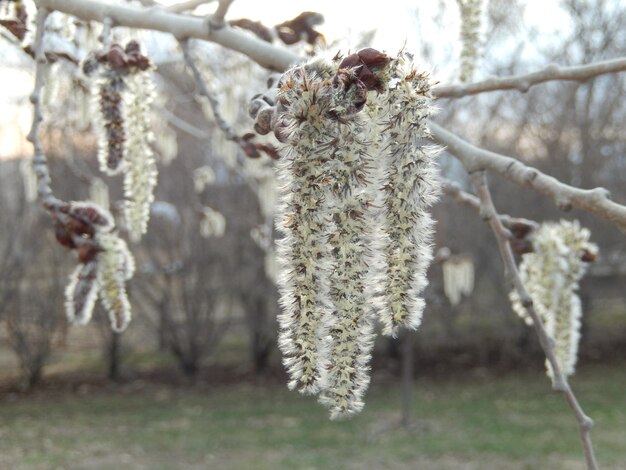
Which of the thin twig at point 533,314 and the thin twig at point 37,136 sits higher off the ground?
the thin twig at point 37,136

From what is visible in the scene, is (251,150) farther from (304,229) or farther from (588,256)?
(304,229)

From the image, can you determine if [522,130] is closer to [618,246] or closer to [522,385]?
[618,246]

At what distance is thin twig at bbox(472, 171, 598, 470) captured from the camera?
1.55 meters

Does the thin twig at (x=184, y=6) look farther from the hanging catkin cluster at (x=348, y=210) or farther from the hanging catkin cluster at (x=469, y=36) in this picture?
the hanging catkin cluster at (x=348, y=210)

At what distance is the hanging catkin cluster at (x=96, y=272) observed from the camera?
1.69 m

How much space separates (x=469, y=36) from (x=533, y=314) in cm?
75

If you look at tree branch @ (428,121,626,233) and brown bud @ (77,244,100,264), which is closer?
tree branch @ (428,121,626,233)

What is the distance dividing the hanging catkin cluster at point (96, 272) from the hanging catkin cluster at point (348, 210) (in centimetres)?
76

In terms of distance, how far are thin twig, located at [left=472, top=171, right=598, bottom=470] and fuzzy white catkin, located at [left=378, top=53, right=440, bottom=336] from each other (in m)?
0.66

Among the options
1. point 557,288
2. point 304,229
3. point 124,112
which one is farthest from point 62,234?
point 557,288

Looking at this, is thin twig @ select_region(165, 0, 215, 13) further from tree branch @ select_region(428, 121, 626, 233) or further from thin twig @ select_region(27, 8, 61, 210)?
tree branch @ select_region(428, 121, 626, 233)

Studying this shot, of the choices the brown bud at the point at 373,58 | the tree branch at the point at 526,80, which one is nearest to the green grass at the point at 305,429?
the tree branch at the point at 526,80

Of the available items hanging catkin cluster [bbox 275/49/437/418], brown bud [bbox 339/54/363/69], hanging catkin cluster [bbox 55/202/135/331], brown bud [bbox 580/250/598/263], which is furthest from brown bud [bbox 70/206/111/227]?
brown bud [bbox 580/250/598/263]

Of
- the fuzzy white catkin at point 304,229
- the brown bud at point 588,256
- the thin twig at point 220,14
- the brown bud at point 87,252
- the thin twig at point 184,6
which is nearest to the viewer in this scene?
the fuzzy white catkin at point 304,229
